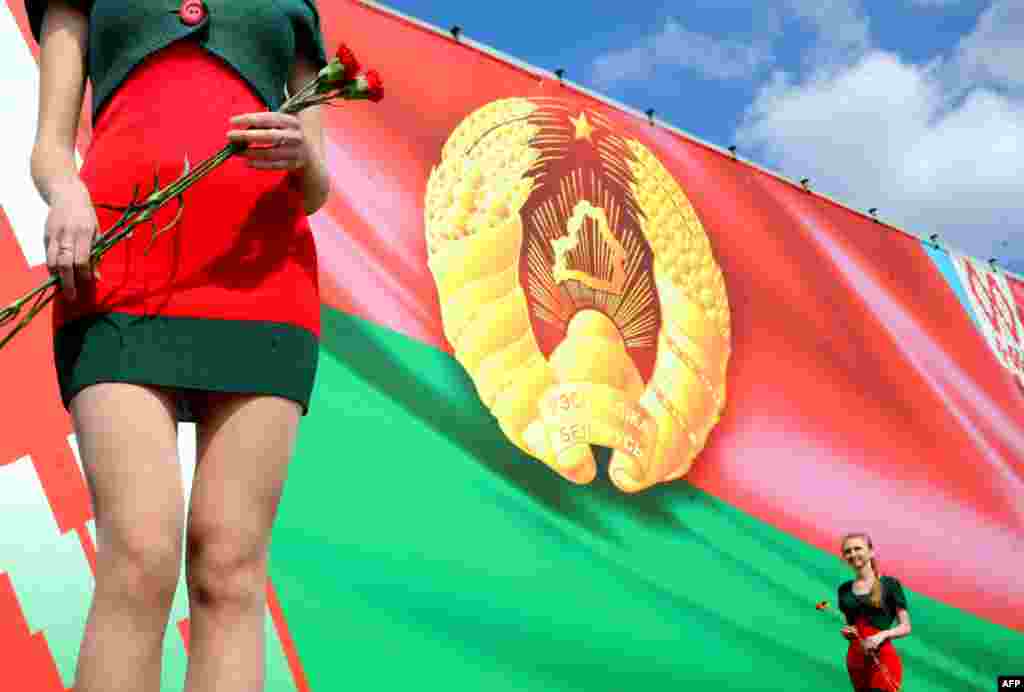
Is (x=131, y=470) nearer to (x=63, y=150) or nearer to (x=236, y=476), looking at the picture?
(x=236, y=476)

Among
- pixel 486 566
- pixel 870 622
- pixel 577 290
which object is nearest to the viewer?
pixel 486 566

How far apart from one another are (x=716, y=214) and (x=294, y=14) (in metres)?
3.54

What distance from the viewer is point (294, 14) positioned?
3.25 feet

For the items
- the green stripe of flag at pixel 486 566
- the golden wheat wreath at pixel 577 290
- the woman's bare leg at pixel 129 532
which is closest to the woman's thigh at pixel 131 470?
the woman's bare leg at pixel 129 532

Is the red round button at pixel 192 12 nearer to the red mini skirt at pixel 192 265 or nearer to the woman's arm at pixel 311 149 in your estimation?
the red mini skirt at pixel 192 265

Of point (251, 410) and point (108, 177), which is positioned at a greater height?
point (108, 177)

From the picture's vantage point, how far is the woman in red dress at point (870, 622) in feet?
9.89

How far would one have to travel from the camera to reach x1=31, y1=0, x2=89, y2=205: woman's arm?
0.86m

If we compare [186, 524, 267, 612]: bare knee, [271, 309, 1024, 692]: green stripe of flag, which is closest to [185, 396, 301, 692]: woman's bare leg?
[186, 524, 267, 612]: bare knee

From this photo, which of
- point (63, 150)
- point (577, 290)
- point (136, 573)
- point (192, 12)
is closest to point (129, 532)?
point (136, 573)

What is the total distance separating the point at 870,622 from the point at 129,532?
2837 millimetres

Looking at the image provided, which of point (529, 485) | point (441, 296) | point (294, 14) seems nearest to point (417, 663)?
point (529, 485)

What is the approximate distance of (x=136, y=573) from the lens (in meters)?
0.75

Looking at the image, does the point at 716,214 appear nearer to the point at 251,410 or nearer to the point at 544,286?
the point at 544,286
